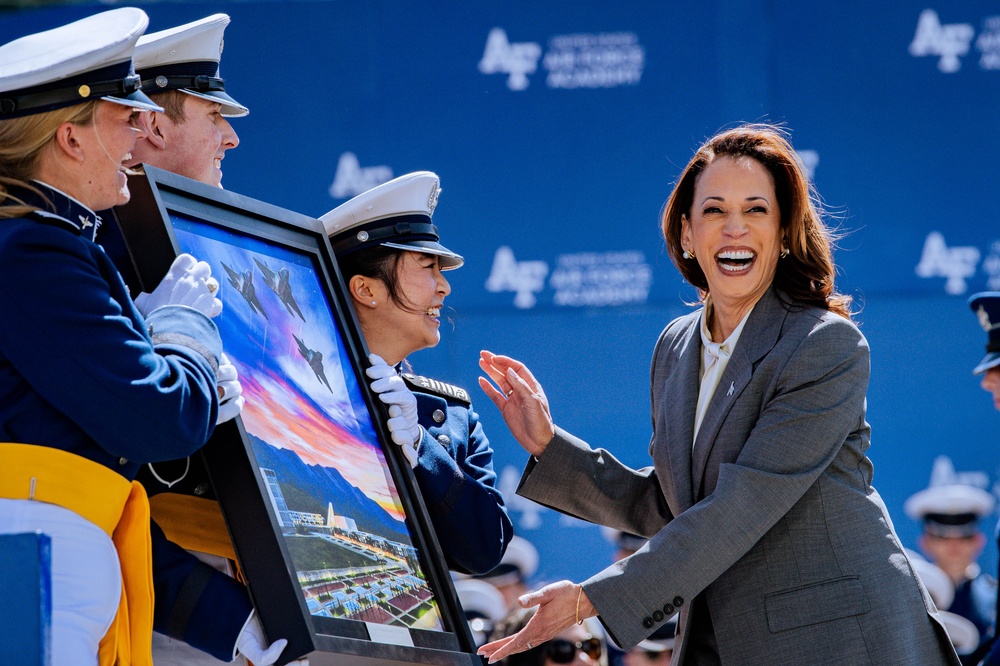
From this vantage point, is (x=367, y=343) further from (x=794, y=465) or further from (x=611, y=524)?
(x=794, y=465)

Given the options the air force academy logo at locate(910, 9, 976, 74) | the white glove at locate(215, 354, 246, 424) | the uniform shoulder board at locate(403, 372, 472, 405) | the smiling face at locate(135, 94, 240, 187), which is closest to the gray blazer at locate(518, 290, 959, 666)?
the uniform shoulder board at locate(403, 372, 472, 405)

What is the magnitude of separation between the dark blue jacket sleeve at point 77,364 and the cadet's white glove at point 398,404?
743mm

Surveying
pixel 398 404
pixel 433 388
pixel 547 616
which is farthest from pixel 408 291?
pixel 547 616

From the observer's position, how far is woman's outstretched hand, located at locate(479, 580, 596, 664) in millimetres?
2395

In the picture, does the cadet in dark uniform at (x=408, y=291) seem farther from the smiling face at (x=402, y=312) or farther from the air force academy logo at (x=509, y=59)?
the air force academy logo at (x=509, y=59)

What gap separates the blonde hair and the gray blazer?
1295mm

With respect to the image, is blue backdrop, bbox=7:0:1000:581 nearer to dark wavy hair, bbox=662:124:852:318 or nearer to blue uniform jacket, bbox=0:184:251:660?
dark wavy hair, bbox=662:124:852:318

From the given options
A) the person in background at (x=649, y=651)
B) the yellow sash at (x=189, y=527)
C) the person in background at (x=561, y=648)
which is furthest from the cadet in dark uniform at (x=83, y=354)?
the person in background at (x=649, y=651)

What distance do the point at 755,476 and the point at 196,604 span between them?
1108 mm

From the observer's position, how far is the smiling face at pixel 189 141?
253 cm

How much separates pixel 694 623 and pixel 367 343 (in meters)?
0.97

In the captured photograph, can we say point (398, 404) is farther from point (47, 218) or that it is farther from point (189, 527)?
point (47, 218)

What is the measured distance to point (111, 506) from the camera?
1.87m

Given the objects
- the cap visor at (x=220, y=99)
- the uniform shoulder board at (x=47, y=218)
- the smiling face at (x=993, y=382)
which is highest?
the cap visor at (x=220, y=99)
